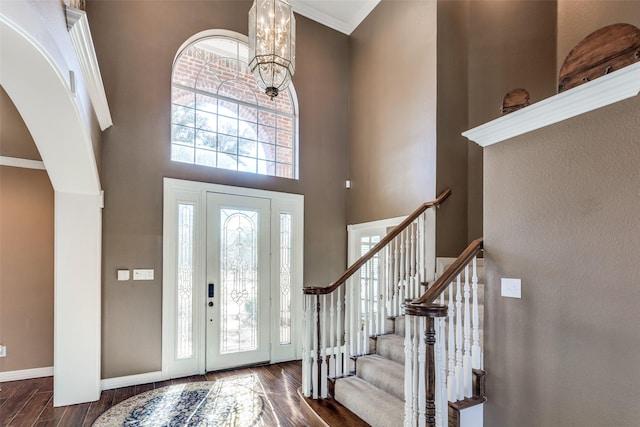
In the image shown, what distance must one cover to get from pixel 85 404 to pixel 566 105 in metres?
4.69

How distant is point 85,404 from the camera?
3248 mm

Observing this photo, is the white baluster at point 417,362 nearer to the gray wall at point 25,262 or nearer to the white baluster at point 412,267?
the white baluster at point 412,267

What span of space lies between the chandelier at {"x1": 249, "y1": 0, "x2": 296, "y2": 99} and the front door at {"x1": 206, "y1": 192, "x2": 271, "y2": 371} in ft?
6.77

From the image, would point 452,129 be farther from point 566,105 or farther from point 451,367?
point 451,367

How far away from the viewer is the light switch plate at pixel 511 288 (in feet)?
7.07

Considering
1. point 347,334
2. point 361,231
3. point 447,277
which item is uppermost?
point 361,231

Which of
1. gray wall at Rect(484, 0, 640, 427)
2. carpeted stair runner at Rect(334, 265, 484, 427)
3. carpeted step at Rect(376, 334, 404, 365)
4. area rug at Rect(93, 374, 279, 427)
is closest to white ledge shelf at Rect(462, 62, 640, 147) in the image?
gray wall at Rect(484, 0, 640, 427)

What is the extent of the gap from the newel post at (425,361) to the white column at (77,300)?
10.4 feet

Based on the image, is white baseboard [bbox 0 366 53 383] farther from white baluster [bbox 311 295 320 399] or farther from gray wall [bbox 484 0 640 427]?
gray wall [bbox 484 0 640 427]

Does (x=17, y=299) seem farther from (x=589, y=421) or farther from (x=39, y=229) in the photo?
(x=589, y=421)

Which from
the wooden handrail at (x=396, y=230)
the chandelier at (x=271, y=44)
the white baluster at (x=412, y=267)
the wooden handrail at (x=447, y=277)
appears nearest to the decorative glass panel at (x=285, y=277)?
the wooden handrail at (x=396, y=230)

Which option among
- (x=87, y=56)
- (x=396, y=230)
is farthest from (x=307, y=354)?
(x=87, y=56)

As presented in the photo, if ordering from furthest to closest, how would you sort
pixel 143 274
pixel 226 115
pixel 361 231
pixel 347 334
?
pixel 361 231, pixel 226 115, pixel 143 274, pixel 347 334

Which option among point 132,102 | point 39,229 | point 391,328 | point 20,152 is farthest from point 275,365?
point 20,152
